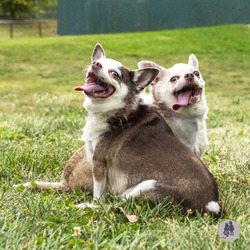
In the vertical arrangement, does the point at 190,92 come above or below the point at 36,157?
above

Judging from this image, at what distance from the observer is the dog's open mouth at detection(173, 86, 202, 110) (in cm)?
417

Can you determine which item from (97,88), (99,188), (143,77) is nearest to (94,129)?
(97,88)

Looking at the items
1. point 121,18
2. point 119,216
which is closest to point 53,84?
point 121,18

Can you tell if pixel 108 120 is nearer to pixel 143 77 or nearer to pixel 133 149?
pixel 133 149

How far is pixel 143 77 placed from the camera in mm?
3857

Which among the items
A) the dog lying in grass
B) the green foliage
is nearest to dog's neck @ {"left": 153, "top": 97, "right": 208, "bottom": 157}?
the dog lying in grass

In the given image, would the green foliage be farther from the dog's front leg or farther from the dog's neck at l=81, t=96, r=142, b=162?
the dog's front leg

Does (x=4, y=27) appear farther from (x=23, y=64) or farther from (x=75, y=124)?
(x=75, y=124)

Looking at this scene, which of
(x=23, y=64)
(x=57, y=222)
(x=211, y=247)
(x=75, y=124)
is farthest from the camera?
(x=23, y=64)

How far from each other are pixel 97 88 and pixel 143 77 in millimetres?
419

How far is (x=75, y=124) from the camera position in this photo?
286 inches

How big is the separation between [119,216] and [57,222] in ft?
1.50

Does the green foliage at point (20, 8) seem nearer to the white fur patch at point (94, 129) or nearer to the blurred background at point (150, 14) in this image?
the blurred background at point (150, 14)

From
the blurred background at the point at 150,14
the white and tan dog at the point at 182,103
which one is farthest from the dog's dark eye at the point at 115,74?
the blurred background at the point at 150,14
